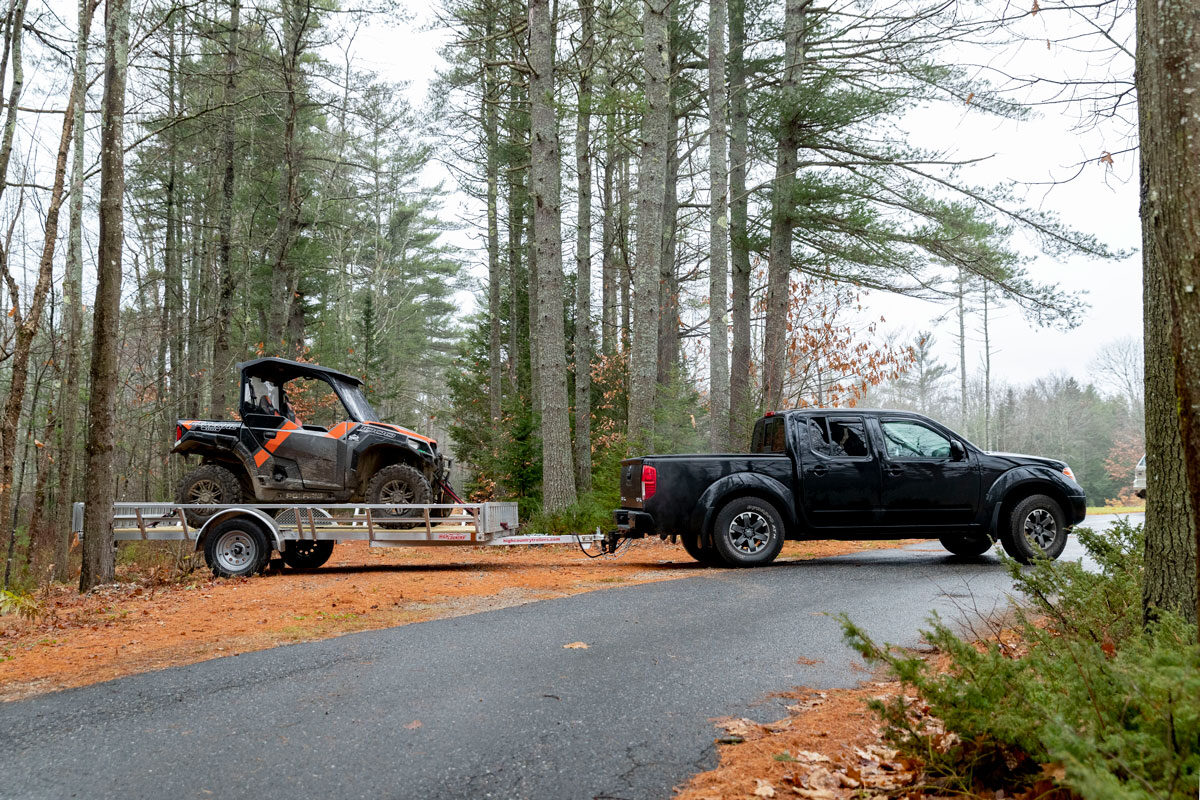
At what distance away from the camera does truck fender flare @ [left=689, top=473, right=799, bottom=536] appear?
1016 centimetres

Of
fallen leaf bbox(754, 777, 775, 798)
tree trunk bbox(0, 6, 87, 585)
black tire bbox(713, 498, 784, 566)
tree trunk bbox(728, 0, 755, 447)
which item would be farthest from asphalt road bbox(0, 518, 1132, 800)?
tree trunk bbox(728, 0, 755, 447)

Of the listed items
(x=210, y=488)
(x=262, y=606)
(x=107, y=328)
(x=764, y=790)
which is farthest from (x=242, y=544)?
(x=764, y=790)

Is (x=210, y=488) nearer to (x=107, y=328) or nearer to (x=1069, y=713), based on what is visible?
(x=107, y=328)

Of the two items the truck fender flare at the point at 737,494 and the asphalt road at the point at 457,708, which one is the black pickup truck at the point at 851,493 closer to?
the truck fender flare at the point at 737,494

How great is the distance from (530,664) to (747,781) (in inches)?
93.9

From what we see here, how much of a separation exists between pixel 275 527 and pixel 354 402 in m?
2.13

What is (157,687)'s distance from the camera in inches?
209

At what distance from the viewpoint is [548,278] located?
14188 mm

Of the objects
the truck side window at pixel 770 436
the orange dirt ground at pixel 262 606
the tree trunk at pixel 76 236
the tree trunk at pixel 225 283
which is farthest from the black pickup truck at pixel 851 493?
the tree trunk at pixel 225 283

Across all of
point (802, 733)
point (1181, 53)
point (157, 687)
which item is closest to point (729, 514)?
point (802, 733)

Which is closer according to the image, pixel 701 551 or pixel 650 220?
pixel 701 551

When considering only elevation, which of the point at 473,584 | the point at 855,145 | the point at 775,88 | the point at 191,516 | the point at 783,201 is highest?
the point at 775,88

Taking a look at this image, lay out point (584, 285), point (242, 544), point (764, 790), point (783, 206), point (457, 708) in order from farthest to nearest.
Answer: point (584, 285)
point (783, 206)
point (242, 544)
point (457, 708)
point (764, 790)

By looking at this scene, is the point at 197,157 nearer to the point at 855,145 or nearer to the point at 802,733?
the point at 855,145
